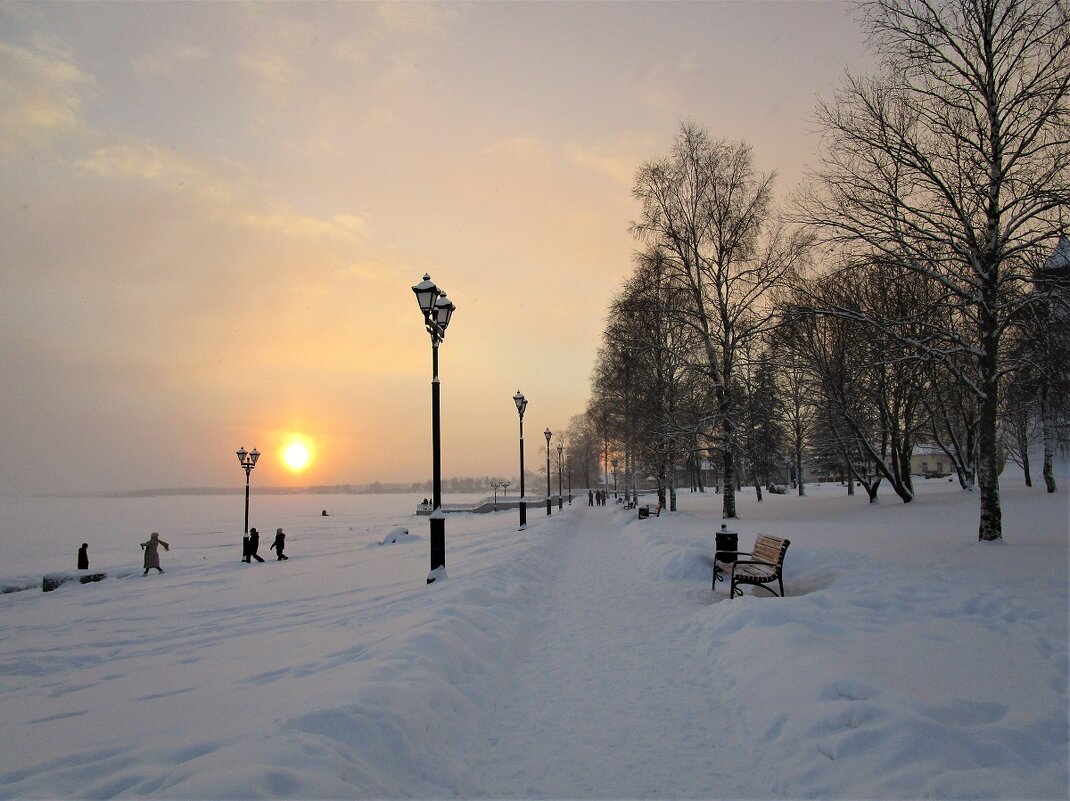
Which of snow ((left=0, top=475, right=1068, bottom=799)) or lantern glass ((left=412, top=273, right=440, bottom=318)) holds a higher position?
lantern glass ((left=412, top=273, right=440, bottom=318))

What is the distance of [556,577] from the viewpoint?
38.3 feet

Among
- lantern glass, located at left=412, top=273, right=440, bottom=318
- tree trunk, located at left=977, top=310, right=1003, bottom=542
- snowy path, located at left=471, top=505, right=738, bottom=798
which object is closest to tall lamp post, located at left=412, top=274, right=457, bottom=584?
lantern glass, located at left=412, top=273, right=440, bottom=318

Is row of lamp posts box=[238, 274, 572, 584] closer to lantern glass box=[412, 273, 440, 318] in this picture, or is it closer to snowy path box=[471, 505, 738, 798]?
lantern glass box=[412, 273, 440, 318]

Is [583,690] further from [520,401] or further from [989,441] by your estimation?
[520,401]

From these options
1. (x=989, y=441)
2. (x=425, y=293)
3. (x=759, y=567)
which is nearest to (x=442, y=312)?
(x=425, y=293)

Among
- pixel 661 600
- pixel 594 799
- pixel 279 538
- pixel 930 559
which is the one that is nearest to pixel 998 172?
pixel 930 559

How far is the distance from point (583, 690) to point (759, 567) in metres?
5.59

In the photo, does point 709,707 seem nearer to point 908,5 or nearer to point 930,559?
point 930,559

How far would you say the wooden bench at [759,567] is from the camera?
26.1 feet

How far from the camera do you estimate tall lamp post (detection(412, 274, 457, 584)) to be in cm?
1048

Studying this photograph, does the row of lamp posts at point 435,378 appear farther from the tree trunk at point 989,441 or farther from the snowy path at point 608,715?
the tree trunk at point 989,441

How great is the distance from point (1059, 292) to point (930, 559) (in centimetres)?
495

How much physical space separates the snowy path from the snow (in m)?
0.02

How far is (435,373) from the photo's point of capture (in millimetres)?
11086
